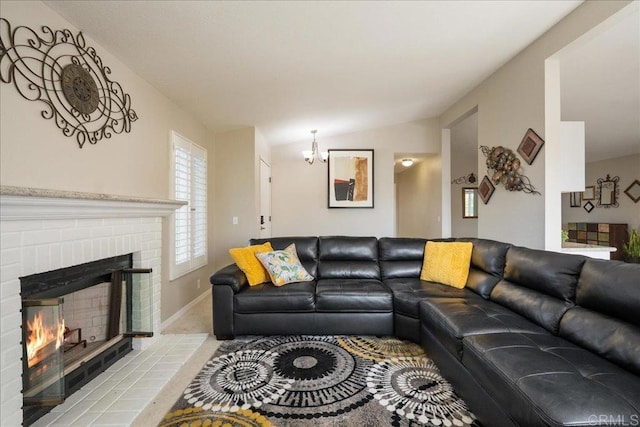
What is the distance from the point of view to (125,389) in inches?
73.9

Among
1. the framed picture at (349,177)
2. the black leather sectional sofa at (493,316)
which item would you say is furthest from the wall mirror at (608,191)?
the black leather sectional sofa at (493,316)

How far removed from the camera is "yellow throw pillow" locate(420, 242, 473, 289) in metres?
2.81

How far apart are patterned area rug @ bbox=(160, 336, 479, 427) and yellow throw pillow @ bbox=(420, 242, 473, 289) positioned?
790 millimetres

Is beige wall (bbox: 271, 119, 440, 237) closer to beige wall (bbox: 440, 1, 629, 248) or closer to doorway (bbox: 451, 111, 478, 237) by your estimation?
beige wall (bbox: 440, 1, 629, 248)

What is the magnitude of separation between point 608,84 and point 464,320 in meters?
3.68

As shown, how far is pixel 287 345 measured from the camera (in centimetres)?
253

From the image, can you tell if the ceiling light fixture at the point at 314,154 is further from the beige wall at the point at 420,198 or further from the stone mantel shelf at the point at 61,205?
the stone mantel shelf at the point at 61,205

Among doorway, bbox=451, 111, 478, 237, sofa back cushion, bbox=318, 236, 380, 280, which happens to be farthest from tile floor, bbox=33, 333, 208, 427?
doorway, bbox=451, 111, 478, 237

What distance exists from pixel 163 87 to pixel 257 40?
1.25m

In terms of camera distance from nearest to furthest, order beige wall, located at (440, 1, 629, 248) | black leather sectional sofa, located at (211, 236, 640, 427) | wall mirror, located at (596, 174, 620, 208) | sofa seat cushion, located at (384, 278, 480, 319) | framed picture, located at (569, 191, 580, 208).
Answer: black leather sectional sofa, located at (211, 236, 640, 427) → beige wall, located at (440, 1, 629, 248) → sofa seat cushion, located at (384, 278, 480, 319) → wall mirror, located at (596, 174, 620, 208) → framed picture, located at (569, 191, 580, 208)

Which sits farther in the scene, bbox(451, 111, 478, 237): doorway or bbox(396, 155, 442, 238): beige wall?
bbox(451, 111, 478, 237): doorway

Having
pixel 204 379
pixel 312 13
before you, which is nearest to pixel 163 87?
pixel 312 13

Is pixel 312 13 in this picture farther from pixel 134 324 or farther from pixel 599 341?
pixel 134 324

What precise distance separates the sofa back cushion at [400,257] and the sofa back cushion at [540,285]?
975mm
